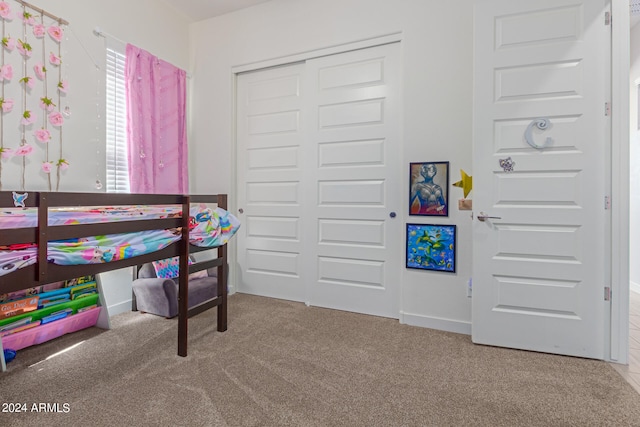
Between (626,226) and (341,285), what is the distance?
2.10 m

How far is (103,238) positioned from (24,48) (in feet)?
5.55

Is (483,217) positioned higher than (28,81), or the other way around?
(28,81)

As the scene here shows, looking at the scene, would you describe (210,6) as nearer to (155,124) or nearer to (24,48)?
(155,124)

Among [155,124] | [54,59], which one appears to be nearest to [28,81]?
[54,59]

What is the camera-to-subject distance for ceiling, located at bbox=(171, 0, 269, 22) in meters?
3.27

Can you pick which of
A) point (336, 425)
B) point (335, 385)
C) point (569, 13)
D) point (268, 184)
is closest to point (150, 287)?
point (268, 184)

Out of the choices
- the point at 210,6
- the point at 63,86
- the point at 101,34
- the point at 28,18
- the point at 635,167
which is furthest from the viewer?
the point at 635,167

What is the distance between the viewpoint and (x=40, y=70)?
233cm

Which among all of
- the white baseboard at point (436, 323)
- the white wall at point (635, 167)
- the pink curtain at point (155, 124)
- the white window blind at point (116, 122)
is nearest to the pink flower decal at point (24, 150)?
the white window blind at point (116, 122)

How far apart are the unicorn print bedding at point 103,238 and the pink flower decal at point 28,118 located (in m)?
1.07

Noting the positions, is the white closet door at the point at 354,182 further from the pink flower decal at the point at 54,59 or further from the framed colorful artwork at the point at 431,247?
the pink flower decal at the point at 54,59

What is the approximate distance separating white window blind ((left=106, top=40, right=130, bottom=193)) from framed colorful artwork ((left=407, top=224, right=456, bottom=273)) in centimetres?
259

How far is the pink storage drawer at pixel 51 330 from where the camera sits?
207 cm

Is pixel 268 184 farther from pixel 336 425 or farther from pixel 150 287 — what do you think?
pixel 336 425
